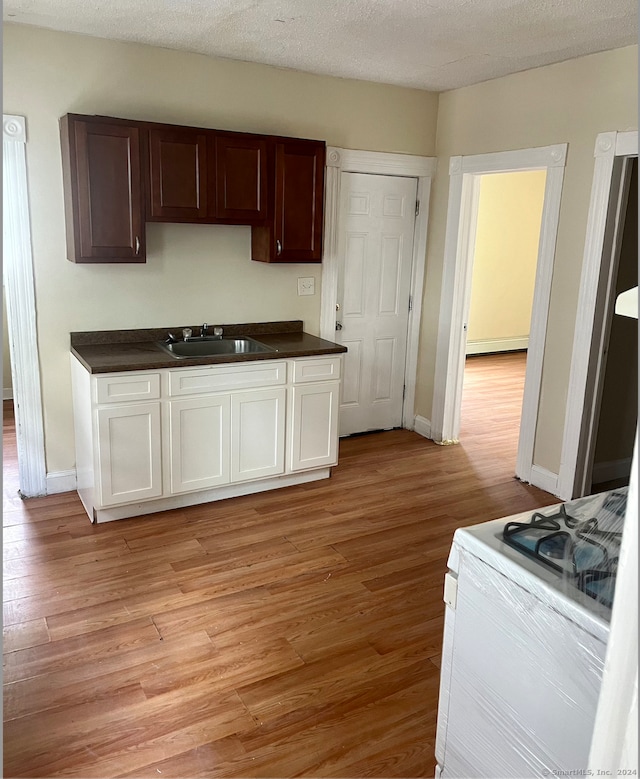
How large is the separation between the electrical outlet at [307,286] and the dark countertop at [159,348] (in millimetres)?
211

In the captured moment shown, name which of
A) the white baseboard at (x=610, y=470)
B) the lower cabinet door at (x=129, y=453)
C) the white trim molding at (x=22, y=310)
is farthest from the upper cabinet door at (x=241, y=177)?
the white baseboard at (x=610, y=470)

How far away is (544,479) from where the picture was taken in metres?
4.14

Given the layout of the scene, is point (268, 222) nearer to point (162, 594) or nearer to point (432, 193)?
point (432, 193)

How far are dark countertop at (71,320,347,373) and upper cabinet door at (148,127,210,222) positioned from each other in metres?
0.74

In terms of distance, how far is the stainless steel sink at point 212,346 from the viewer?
3994 millimetres

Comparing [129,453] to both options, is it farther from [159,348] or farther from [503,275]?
[503,275]

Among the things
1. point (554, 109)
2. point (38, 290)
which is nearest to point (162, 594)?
point (38, 290)

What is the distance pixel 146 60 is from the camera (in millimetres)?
3645

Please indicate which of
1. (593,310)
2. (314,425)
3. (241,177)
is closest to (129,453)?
(314,425)

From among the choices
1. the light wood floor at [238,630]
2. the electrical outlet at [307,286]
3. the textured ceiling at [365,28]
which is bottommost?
the light wood floor at [238,630]

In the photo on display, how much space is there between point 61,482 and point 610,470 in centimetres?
352

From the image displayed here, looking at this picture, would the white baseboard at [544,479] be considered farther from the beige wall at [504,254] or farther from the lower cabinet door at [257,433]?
the beige wall at [504,254]

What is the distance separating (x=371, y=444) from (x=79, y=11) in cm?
327

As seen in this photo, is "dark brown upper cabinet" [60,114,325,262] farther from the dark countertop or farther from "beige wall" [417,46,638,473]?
"beige wall" [417,46,638,473]
